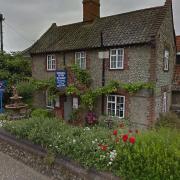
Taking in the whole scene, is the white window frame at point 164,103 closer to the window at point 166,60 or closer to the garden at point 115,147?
the window at point 166,60

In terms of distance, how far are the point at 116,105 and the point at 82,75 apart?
9.72 ft

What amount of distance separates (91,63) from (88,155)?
8.44 m

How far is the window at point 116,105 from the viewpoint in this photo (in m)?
11.1

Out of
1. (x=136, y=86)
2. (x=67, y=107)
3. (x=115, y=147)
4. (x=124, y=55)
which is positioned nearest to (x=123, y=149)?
(x=115, y=147)

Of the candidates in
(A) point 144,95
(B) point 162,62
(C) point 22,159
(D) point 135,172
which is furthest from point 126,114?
(D) point 135,172

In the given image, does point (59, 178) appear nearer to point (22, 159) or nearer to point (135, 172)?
point (22, 159)

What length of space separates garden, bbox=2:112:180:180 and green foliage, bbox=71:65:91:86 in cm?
648

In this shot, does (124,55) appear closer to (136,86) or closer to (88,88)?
Answer: (136,86)

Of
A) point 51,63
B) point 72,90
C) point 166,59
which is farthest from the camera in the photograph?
point 51,63

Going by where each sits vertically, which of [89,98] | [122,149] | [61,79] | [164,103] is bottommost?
[164,103]

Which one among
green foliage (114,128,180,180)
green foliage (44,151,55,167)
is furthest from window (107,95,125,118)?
green foliage (114,128,180,180)

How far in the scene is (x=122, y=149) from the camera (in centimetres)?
413

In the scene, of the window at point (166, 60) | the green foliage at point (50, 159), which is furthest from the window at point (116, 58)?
the green foliage at point (50, 159)

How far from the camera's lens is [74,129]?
6.06m
